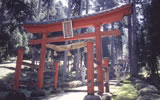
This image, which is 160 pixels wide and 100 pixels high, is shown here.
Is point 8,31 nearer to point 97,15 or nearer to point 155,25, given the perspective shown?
point 97,15

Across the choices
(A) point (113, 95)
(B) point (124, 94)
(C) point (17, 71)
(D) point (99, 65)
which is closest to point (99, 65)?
(D) point (99, 65)

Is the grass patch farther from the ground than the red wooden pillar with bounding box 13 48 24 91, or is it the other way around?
the red wooden pillar with bounding box 13 48 24 91

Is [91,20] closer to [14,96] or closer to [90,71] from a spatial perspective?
[90,71]

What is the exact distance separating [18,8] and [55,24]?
34.3 ft

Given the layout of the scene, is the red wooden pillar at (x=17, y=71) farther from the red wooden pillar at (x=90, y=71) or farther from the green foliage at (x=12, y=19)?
the green foliage at (x=12, y=19)

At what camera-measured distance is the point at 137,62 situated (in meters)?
17.3

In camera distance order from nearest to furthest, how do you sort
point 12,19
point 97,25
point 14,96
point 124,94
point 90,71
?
point 90,71, point 14,96, point 97,25, point 124,94, point 12,19

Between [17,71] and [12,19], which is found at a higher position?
[12,19]

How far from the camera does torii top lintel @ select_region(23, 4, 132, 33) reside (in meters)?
6.52

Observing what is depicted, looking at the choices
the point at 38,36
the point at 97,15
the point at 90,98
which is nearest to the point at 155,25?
the point at 97,15

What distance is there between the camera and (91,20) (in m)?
7.05

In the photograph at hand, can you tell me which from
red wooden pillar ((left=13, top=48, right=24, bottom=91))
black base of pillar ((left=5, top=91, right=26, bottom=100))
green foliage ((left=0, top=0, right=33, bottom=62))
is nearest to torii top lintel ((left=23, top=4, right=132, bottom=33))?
red wooden pillar ((left=13, top=48, right=24, bottom=91))

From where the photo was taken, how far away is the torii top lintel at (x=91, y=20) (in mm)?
6516

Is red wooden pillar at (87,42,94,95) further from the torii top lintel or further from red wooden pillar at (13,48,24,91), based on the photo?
red wooden pillar at (13,48,24,91)
